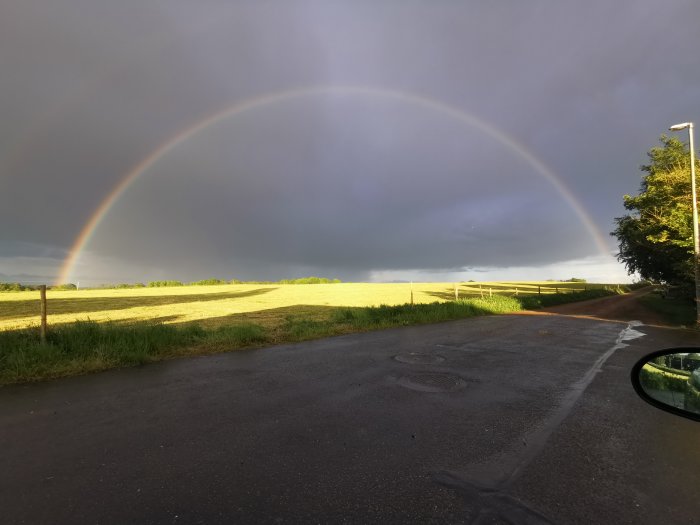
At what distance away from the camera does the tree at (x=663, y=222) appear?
1954 cm

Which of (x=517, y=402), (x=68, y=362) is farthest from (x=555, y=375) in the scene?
(x=68, y=362)

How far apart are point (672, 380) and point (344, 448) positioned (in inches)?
123

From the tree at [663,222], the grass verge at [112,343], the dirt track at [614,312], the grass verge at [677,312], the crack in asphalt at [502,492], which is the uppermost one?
the tree at [663,222]

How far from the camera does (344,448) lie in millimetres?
4234

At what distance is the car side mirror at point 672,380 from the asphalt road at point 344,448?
87 centimetres

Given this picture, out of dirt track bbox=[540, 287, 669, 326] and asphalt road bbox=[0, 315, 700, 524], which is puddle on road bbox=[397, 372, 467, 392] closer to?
asphalt road bbox=[0, 315, 700, 524]

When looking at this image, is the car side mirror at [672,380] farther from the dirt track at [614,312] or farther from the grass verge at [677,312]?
the grass verge at [677,312]

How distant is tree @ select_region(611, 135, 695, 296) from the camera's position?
19.5 metres

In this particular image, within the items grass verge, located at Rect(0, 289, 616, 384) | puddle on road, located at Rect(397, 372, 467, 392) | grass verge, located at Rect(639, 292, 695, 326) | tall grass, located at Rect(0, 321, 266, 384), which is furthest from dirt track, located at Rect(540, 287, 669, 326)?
tall grass, located at Rect(0, 321, 266, 384)

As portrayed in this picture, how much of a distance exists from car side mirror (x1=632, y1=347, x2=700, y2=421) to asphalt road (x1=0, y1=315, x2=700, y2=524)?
2.86 ft

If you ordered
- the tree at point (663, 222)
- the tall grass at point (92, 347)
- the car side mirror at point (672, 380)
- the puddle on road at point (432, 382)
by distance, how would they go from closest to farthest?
the car side mirror at point (672, 380) → the puddle on road at point (432, 382) → the tall grass at point (92, 347) → the tree at point (663, 222)

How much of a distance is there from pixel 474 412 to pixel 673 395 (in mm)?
2683

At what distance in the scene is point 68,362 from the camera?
25.8 ft

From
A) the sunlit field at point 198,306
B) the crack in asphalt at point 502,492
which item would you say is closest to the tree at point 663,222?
the sunlit field at point 198,306
